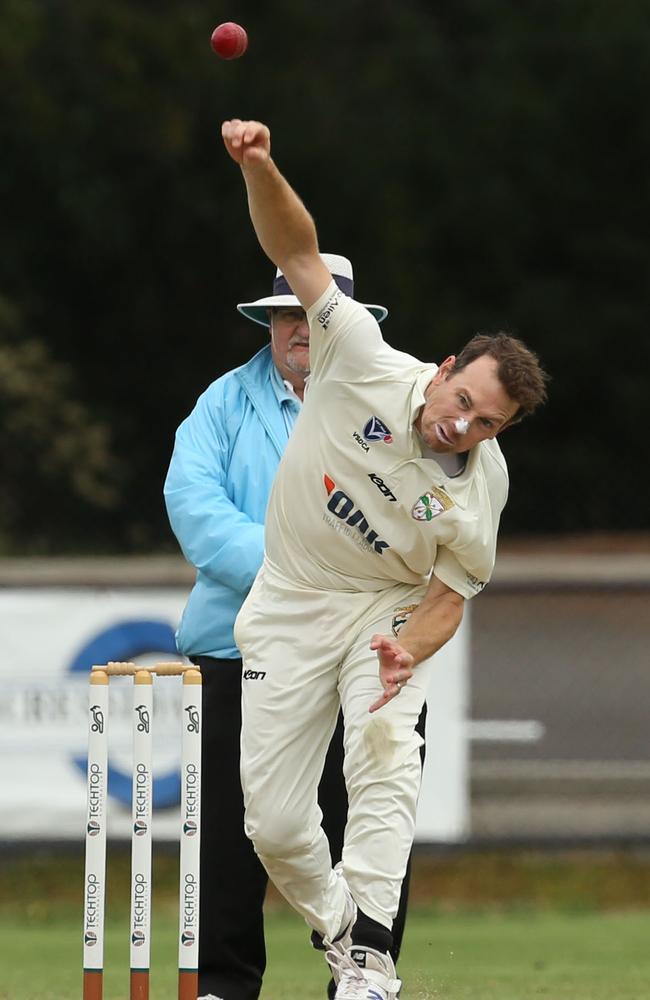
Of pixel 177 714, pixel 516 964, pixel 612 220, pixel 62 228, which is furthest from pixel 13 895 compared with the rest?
pixel 612 220

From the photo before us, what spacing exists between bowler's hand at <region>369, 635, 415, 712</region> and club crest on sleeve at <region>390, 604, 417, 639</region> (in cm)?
13

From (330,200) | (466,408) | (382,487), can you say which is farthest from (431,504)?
(330,200)

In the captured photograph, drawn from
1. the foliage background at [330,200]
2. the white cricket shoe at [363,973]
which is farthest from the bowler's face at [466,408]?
the foliage background at [330,200]

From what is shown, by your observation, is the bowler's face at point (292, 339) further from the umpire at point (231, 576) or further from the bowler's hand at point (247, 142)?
the bowler's hand at point (247, 142)

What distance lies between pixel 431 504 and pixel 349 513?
20 centimetres

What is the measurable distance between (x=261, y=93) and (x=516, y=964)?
16436 mm

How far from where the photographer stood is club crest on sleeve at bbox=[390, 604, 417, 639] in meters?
4.80

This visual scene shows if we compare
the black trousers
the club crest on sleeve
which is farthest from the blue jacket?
the club crest on sleeve

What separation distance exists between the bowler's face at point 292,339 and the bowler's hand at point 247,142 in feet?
3.53

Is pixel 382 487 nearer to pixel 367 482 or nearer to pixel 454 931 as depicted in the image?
pixel 367 482

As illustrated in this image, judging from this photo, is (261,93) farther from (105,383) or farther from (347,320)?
(347,320)

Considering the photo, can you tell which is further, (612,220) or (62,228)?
(612,220)

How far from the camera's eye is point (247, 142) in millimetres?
4312

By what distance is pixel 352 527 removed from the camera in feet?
15.5
